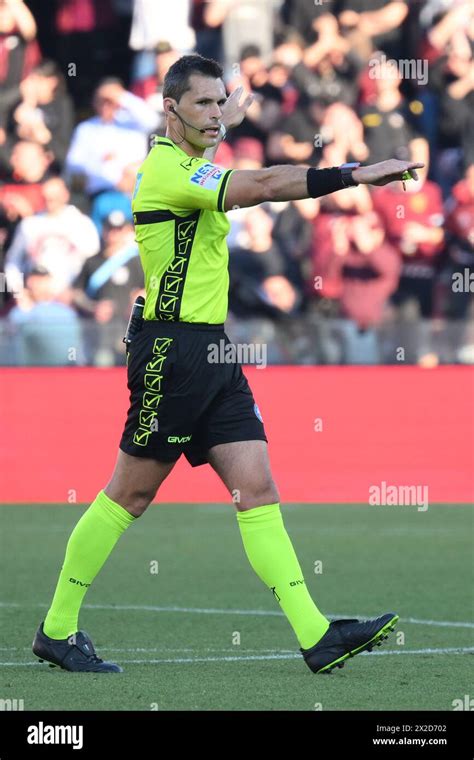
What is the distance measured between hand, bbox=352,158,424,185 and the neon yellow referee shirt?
Answer: 759 millimetres

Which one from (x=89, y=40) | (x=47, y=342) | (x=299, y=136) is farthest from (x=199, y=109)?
(x=89, y=40)

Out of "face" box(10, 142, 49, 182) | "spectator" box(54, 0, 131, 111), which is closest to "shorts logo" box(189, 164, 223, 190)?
"face" box(10, 142, 49, 182)

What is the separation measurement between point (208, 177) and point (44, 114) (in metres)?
10.5

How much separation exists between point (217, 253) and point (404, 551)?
5.08 m

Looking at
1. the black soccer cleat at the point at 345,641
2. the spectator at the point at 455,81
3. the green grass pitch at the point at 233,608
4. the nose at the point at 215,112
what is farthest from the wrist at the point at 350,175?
the spectator at the point at 455,81

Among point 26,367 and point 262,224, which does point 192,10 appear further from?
point 26,367

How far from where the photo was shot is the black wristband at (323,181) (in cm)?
559

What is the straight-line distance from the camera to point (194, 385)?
6191 millimetres

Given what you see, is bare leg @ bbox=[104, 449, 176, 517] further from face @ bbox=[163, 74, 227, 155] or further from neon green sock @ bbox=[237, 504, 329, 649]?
A: face @ bbox=[163, 74, 227, 155]

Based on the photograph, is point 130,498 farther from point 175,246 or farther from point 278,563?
point 175,246

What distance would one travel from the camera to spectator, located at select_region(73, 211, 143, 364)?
1441 centimetres

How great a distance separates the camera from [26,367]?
531 inches
